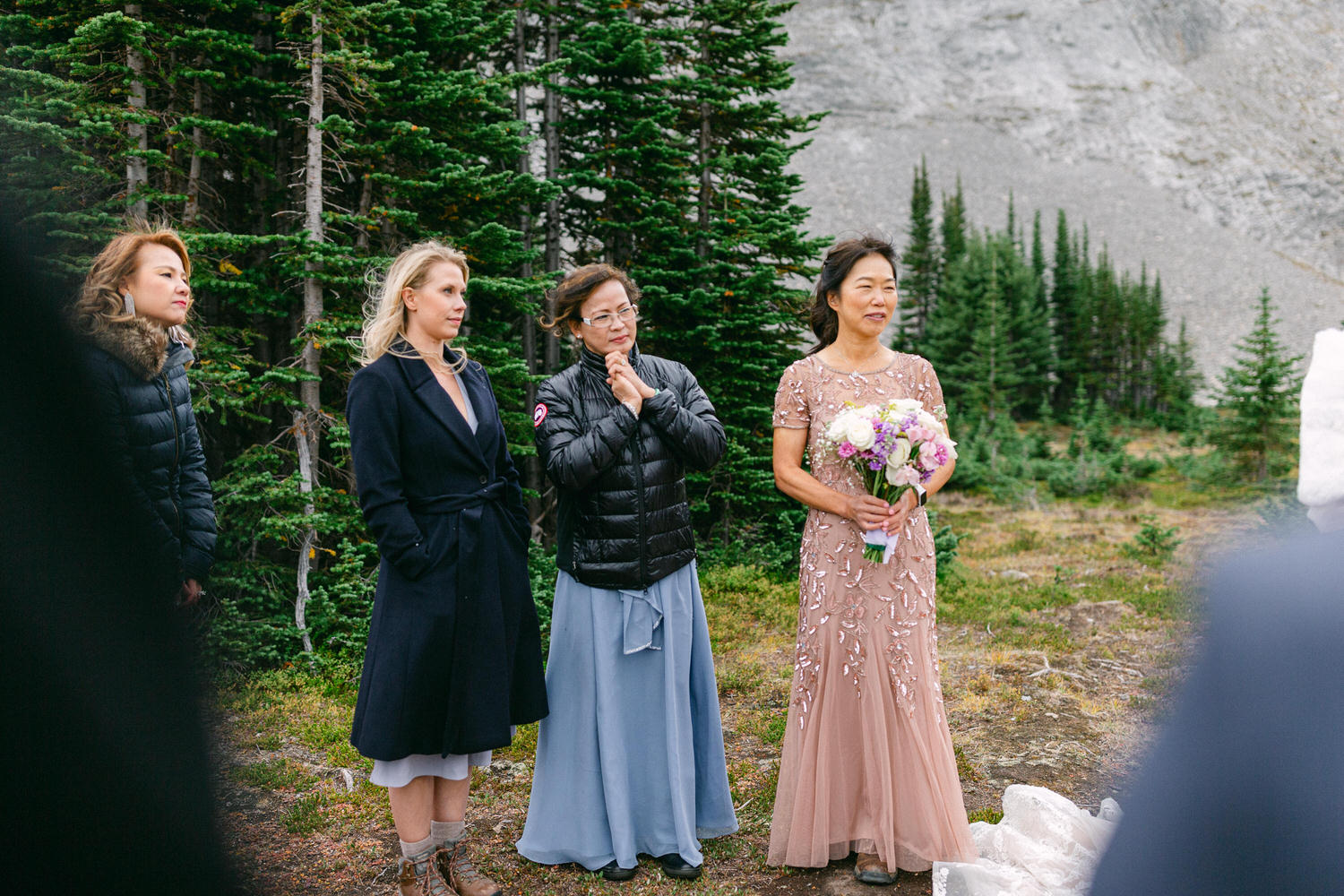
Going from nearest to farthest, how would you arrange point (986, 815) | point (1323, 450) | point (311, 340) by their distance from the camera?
point (1323, 450) < point (986, 815) < point (311, 340)

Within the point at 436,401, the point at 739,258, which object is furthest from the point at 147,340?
the point at 739,258

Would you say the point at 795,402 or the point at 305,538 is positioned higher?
the point at 795,402

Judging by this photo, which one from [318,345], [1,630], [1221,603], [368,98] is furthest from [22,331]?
[368,98]

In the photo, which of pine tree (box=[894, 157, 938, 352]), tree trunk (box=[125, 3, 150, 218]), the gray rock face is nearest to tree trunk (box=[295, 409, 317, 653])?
tree trunk (box=[125, 3, 150, 218])

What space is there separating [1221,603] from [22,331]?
123 centimetres

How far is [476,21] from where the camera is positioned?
8867mm

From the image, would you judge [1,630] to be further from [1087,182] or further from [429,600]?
[1087,182]

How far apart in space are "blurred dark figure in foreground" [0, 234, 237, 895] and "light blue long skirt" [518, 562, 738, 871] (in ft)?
10.2

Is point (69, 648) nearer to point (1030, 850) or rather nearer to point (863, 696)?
point (863, 696)

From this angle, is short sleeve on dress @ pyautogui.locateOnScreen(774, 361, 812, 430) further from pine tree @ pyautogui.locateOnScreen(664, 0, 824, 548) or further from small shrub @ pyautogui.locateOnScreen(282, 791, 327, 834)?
pine tree @ pyautogui.locateOnScreen(664, 0, 824, 548)

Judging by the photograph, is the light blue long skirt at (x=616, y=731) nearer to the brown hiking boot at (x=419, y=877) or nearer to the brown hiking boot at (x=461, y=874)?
the brown hiking boot at (x=461, y=874)

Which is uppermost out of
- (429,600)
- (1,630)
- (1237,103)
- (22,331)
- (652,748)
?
(1237,103)

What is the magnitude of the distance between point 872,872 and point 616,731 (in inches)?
53.2

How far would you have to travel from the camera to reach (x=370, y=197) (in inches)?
341
